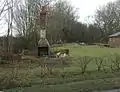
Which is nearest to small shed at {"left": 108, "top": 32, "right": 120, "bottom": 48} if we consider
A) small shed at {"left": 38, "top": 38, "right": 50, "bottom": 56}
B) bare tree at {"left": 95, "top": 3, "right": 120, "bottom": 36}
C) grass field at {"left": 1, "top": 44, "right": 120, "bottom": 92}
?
bare tree at {"left": 95, "top": 3, "right": 120, "bottom": 36}

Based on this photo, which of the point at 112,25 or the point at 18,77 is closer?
the point at 18,77

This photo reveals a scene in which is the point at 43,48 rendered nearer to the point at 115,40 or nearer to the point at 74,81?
the point at 74,81

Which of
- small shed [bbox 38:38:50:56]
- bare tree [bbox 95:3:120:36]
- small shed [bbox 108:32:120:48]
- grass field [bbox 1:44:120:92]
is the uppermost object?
bare tree [bbox 95:3:120:36]

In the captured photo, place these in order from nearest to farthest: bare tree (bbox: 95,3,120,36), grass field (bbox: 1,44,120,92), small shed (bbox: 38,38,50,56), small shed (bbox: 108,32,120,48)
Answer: grass field (bbox: 1,44,120,92) < small shed (bbox: 38,38,50,56) < small shed (bbox: 108,32,120,48) < bare tree (bbox: 95,3,120,36)

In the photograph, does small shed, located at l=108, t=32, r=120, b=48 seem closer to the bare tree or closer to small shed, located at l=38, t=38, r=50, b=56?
the bare tree

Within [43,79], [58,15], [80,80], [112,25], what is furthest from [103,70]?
[112,25]

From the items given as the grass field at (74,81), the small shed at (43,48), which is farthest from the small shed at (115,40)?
the grass field at (74,81)

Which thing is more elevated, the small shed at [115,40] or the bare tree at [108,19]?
the bare tree at [108,19]

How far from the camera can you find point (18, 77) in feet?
51.7

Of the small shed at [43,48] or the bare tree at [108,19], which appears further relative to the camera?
the bare tree at [108,19]

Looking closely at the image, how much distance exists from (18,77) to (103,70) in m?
8.06

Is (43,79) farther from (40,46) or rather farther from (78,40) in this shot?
(78,40)

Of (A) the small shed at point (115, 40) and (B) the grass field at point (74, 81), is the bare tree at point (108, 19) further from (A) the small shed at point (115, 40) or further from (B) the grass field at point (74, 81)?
(B) the grass field at point (74, 81)

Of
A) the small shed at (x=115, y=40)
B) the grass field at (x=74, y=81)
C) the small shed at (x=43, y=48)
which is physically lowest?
the grass field at (x=74, y=81)
